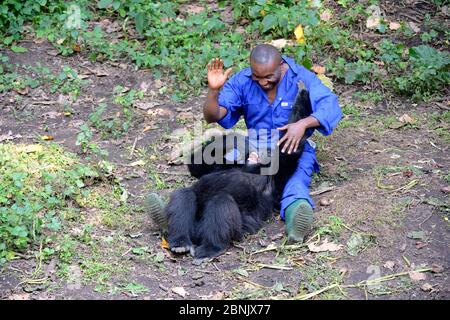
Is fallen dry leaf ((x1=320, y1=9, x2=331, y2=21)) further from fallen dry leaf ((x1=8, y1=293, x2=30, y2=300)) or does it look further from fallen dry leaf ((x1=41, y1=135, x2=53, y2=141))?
fallen dry leaf ((x1=8, y1=293, x2=30, y2=300))

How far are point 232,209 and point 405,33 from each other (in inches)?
Result: 155

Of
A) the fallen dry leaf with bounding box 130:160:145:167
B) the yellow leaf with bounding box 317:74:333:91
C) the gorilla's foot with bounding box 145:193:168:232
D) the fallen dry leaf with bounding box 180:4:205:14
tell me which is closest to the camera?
the gorilla's foot with bounding box 145:193:168:232

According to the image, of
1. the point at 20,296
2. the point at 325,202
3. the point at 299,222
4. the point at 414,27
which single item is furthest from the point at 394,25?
the point at 20,296

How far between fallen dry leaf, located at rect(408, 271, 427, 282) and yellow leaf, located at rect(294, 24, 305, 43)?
3.80 m

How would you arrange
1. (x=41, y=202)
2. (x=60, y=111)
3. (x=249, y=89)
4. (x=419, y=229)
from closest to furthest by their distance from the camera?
1. (x=419, y=229)
2. (x=41, y=202)
3. (x=249, y=89)
4. (x=60, y=111)

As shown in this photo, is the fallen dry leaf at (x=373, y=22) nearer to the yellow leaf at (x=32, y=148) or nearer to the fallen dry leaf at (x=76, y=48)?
the fallen dry leaf at (x=76, y=48)

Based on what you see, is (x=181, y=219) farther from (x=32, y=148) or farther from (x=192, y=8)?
(x=192, y=8)

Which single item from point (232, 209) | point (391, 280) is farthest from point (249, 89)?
point (391, 280)

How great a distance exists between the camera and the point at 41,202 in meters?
5.53

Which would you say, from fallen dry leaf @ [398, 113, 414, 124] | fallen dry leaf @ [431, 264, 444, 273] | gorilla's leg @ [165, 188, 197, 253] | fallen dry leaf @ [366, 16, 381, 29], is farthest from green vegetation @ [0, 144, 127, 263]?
fallen dry leaf @ [366, 16, 381, 29]

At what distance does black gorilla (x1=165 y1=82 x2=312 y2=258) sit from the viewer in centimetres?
525

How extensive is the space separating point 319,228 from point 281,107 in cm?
110

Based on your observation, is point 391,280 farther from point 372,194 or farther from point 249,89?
point 249,89

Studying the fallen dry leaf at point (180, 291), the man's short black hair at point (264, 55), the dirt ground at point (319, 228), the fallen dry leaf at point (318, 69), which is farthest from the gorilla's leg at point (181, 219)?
the fallen dry leaf at point (318, 69)
